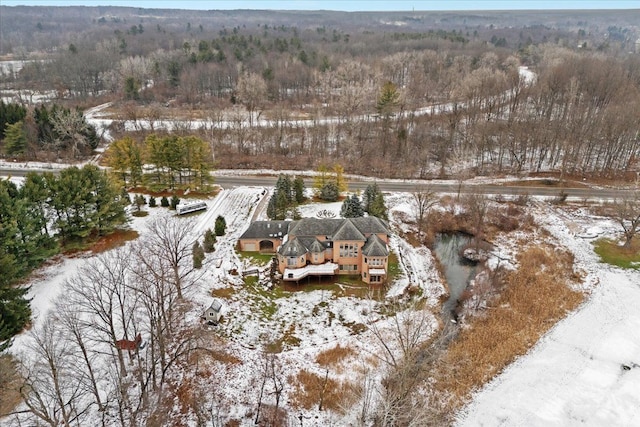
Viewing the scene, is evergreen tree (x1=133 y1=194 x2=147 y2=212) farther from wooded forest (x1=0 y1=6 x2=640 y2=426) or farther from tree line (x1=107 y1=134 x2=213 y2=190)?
tree line (x1=107 y1=134 x2=213 y2=190)

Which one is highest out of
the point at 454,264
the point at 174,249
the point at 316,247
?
the point at 174,249

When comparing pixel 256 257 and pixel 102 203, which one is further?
pixel 256 257

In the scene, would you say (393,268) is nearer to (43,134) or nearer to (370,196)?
(370,196)

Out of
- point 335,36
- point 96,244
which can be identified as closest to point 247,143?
point 96,244

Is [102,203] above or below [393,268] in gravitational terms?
above

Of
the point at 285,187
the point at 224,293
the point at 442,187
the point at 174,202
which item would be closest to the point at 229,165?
the point at 174,202

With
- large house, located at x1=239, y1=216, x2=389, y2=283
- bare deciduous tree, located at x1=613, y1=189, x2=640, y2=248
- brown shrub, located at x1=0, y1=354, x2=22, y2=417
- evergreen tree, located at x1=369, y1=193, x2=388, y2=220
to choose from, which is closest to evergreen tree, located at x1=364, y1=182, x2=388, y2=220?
evergreen tree, located at x1=369, y1=193, x2=388, y2=220

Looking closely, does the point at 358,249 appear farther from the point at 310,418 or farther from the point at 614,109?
the point at 614,109
